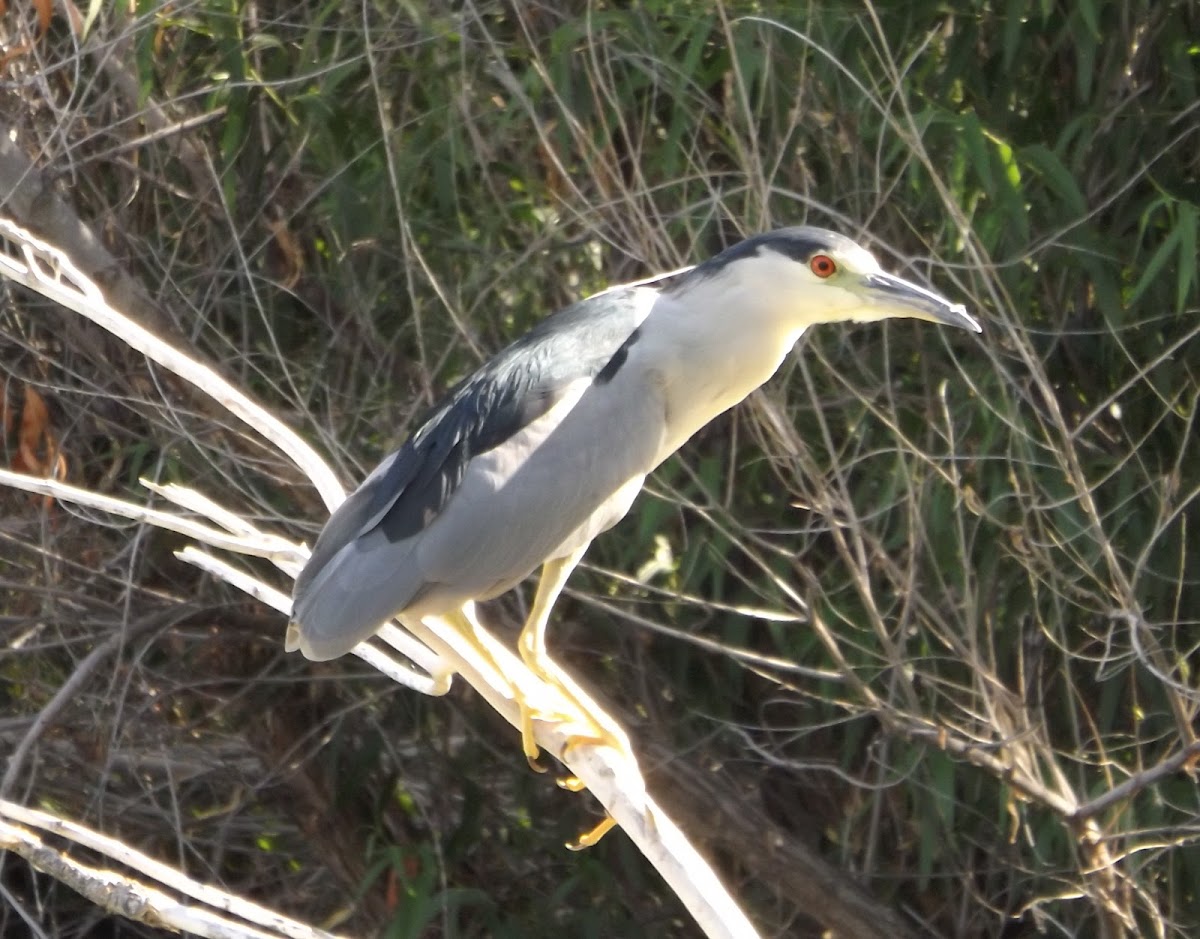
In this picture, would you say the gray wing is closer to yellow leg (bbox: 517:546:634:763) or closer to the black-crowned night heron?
the black-crowned night heron

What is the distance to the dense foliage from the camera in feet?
8.51

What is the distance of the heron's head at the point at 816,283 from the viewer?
1993mm

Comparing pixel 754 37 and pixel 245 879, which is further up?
pixel 754 37

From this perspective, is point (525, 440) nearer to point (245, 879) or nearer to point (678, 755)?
point (678, 755)

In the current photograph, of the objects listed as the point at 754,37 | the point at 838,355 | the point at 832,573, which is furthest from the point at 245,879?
the point at 754,37

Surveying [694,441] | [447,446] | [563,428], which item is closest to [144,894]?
[447,446]

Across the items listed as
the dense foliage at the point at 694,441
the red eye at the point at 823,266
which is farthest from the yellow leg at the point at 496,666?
the red eye at the point at 823,266

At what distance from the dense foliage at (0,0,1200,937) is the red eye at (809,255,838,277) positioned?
331 mm

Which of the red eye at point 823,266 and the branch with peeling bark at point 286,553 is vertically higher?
the red eye at point 823,266

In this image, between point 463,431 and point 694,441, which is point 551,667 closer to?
point 463,431

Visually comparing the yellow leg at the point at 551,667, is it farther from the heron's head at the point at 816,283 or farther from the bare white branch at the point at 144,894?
the bare white branch at the point at 144,894

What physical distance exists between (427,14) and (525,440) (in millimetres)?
1146

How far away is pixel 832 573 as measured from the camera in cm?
295

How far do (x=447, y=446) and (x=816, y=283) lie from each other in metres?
0.49
